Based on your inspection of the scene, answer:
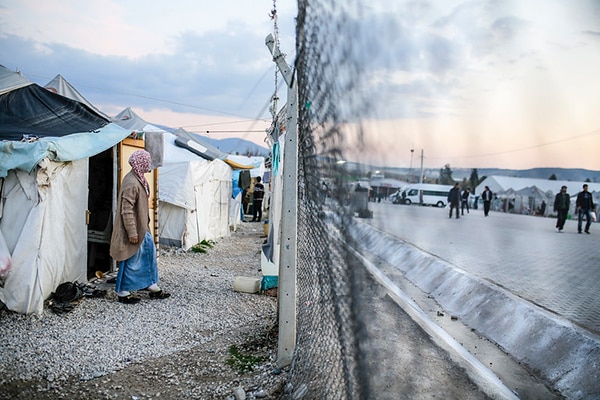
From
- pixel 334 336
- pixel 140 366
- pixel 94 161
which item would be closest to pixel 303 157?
pixel 334 336

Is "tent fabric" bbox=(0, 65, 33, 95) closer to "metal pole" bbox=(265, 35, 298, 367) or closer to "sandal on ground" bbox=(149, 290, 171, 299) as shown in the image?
"sandal on ground" bbox=(149, 290, 171, 299)

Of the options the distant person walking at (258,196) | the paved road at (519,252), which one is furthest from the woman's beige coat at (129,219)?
the distant person walking at (258,196)

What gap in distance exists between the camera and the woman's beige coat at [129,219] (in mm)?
6250

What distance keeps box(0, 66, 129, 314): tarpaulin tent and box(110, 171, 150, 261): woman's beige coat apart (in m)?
0.75

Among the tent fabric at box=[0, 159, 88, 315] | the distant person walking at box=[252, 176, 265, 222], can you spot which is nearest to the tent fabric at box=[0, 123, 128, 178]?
the tent fabric at box=[0, 159, 88, 315]

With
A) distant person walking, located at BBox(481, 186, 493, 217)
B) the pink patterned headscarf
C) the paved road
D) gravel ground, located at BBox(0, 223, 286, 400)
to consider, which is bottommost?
gravel ground, located at BBox(0, 223, 286, 400)

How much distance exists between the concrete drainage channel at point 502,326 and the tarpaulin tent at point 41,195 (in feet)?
13.6

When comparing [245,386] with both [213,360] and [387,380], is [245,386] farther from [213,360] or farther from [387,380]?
[387,380]

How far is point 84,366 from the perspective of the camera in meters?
4.24

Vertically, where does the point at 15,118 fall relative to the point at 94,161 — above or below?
above

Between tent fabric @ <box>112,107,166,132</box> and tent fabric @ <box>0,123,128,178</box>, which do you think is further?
tent fabric @ <box>112,107,166,132</box>

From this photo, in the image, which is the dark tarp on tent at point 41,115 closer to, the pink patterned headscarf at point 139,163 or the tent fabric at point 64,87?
the pink patterned headscarf at point 139,163

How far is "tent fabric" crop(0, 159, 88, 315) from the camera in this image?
18.2ft

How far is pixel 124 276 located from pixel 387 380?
4.00m
